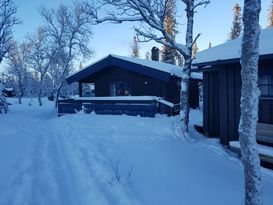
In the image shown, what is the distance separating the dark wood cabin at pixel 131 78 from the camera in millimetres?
20703

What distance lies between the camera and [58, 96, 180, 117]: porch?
17.8 m

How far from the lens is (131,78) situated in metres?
22.9

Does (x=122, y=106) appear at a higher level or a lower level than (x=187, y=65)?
lower

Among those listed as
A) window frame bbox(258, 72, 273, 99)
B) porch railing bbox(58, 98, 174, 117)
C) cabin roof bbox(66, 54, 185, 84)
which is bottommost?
porch railing bbox(58, 98, 174, 117)

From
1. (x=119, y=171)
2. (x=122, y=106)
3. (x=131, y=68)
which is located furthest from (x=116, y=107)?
(x=119, y=171)

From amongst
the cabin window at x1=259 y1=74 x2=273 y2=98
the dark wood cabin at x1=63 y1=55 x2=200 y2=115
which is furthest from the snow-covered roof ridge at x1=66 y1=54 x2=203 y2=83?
the cabin window at x1=259 y1=74 x2=273 y2=98

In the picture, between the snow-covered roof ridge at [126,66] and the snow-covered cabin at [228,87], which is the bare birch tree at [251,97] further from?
the snow-covered roof ridge at [126,66]

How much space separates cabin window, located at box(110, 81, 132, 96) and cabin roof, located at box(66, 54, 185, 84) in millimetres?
1828

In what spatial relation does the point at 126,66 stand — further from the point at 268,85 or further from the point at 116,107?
the point at 268,85

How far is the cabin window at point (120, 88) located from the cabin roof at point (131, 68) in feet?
6.00

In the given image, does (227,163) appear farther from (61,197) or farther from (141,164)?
(61,197)

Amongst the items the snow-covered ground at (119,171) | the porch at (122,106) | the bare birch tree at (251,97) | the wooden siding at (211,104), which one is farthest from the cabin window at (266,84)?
the porch at (122,106)

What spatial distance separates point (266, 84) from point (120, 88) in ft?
47.8

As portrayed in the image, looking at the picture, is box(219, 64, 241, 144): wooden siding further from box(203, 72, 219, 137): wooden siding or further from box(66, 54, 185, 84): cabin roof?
box(66, 54, 185, 84): cabin roof
